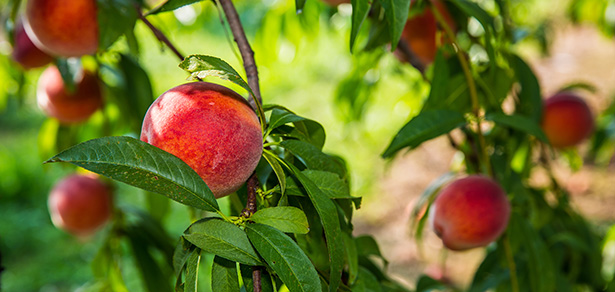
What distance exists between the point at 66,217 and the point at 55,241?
5.40ft

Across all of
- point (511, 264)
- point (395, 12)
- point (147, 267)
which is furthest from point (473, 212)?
point (147, 267)

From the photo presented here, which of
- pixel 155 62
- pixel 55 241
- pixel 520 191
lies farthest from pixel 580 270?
pixel 155 62

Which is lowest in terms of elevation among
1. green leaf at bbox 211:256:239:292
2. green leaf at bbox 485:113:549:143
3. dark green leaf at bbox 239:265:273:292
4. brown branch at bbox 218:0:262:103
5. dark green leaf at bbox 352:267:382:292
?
dark green leaf at bbox 352:267:382:292

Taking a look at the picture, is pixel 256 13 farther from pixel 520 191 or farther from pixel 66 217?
pixel 520 191

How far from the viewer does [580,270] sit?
94cm

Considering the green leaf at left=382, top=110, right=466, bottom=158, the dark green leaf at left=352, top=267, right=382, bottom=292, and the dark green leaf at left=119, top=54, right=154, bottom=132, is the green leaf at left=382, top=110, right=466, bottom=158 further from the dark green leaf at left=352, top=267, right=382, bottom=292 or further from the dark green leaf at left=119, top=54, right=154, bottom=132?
the dark green leaf at left=119, top=54, right=154, bottom=132

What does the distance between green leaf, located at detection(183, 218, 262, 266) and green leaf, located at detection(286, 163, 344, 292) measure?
51 mm

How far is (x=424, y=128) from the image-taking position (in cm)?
57

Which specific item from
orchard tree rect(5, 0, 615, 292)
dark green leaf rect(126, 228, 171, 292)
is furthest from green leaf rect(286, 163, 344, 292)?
dark green leaf rect(126, 228, 171, 292)

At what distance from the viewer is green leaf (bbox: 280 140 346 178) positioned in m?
0.44

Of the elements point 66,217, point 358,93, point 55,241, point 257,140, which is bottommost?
point 55,241

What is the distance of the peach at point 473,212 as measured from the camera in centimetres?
69

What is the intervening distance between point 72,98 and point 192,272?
622 millimetres

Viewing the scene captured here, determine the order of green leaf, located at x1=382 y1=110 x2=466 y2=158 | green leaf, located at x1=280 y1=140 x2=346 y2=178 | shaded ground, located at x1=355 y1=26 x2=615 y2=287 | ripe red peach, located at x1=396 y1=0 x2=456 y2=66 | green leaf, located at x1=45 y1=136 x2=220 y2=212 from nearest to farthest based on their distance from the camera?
green leaf, located at x1=45 y1=136 x2=220 y2=212
green leaf, located at x1=280 y1=140 x2=346 y2=178
green leaf, located at x1=382 y1=110 x2=466 y2=158
ripe red peach, located at x1=396 y1=0 x2=456 y2=66
shaded ground, located at x1=355 y1=26 x2=615 y2=287
